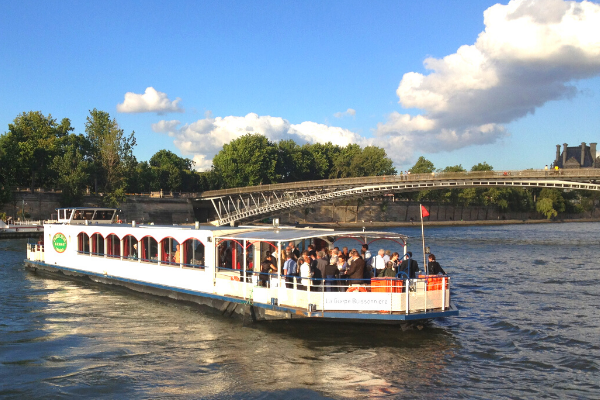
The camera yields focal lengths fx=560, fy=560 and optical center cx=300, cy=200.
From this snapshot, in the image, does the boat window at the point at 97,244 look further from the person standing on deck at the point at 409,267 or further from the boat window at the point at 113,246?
the person standing on deck at the point at 409,267

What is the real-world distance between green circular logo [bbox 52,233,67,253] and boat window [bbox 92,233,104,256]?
259 cm

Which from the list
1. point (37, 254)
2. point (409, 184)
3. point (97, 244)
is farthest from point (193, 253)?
point (409, 184)

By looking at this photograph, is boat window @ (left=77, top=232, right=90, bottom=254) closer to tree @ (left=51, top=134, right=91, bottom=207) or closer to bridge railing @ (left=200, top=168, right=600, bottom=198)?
bridge railing @ (left=200, top=168, right=600, bottom=198)

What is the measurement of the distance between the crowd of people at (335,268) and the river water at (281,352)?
5.24 feet

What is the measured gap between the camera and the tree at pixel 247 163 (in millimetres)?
89062

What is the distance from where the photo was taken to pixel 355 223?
8269 cm

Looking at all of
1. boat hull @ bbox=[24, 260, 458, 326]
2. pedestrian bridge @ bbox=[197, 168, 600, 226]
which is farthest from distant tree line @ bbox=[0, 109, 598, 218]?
boat hull @ bbox=[24, 260, 458, 326]

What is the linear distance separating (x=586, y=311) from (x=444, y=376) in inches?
408

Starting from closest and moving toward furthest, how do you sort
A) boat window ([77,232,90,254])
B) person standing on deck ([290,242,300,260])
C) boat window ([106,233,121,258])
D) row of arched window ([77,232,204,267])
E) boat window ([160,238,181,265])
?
1. person standing on deck ([290,242,300,260])
2. row of arched window ([77,232,204,267])
3. boat window ([160,238,181,265])
4. boat window ([106,233,121,258])
5. boat window ([77,232,90,254])

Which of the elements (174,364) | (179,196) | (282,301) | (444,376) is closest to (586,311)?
(444,376)

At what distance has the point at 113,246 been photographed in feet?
73.7

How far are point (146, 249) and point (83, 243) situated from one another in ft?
17.7

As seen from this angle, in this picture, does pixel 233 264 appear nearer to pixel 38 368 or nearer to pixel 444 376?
pixel 38 368

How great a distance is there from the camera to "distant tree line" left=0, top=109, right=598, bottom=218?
64.9 meters
